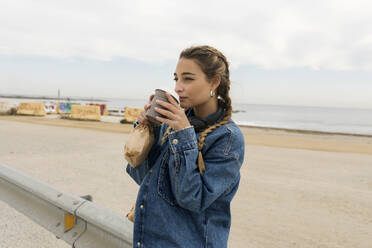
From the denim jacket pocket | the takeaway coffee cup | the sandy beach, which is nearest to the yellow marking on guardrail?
the sandy beach

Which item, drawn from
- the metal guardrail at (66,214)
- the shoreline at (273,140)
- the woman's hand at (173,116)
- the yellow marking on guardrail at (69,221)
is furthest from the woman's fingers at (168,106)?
the shoreline at (273,140)

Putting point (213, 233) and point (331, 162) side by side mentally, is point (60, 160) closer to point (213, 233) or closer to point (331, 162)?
point (213, 233)

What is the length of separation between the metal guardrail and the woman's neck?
0.88 m

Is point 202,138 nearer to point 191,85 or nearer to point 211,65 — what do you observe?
point 191,85

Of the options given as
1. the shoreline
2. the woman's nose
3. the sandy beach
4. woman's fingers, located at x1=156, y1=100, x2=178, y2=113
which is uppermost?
the woman's nose

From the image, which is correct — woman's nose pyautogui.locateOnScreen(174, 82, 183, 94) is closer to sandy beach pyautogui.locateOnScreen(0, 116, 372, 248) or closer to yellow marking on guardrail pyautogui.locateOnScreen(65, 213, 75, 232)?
yellow marking on guardrail pyautogui.locateOnScreen(65, 213, 75, 232)

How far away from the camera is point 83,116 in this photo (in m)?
22.2

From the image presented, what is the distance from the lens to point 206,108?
144cm

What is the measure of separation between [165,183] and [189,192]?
0.71 feet

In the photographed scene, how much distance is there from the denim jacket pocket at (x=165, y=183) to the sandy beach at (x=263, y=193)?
7.28ft

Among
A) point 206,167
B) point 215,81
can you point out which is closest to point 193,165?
point 206,167

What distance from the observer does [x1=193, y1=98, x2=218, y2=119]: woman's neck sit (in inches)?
56.7

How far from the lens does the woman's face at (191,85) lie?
1.37m

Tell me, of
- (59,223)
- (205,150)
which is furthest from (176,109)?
(59,223)
